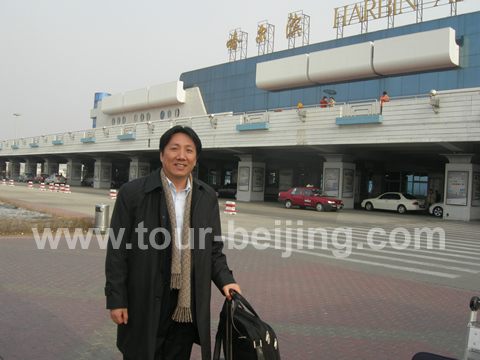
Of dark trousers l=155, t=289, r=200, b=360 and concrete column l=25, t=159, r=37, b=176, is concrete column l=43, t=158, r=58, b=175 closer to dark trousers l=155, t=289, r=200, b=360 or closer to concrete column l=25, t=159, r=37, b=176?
concrete column l=25, t=159, r=37, b=176

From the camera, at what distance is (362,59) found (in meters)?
33.2

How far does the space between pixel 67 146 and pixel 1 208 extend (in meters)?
38.7

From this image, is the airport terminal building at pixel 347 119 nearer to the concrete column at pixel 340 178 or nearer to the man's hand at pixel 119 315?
the concrete column at pixel 340 178

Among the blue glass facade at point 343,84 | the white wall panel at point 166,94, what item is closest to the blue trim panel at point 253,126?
the blue glass facade at point 343,84

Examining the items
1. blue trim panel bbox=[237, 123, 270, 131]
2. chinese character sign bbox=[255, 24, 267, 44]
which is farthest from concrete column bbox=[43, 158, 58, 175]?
blue trim panel bbox=[237, 123, 270, 131]

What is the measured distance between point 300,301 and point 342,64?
3118 cm

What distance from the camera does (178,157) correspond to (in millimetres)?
2873

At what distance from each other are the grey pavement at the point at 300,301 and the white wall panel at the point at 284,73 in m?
28.8

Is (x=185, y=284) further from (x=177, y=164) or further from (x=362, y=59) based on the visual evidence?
(x=362, y=59)

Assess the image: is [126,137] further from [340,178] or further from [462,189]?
[462,189]

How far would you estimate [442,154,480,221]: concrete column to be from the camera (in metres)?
24.5

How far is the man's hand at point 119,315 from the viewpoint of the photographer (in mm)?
2594

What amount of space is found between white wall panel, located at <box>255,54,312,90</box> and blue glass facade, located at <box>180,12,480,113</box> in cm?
127

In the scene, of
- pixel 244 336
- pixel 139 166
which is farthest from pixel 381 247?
pixel 139 166
